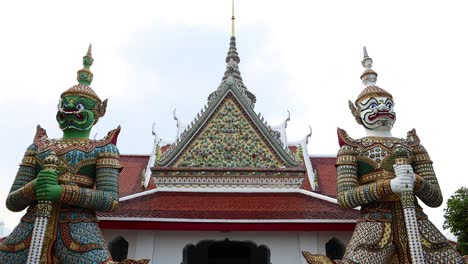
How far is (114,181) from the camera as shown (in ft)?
16.6

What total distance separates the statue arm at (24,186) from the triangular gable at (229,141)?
9.61 feet

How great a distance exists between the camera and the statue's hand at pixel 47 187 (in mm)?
4336

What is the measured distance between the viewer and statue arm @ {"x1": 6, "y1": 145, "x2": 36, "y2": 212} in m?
4.61

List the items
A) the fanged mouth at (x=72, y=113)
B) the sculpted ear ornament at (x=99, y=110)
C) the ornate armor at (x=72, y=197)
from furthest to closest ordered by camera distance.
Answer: the sculpted ear ornament at (x=99, y=110) → the fanged mouth at (x=72, y=113) → the ornate armor at (x=72, y=197)

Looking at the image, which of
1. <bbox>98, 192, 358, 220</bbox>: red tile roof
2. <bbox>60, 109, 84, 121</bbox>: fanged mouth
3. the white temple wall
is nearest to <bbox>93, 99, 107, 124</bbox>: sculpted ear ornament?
<bbox>60, 109, 84, 121</bbox>: fanged mouth

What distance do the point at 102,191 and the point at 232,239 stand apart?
2691 millimetres

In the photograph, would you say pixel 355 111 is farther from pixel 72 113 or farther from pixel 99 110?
pixel 72 113

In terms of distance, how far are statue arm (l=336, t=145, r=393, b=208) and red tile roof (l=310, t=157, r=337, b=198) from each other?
404 centimetres

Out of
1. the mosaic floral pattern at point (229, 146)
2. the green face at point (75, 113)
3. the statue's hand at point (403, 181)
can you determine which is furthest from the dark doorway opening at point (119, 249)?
the statue's hand at point (403, 181)

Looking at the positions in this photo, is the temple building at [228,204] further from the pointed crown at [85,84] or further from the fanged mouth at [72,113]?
the pointed crown at [85,84]

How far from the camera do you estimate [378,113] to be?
17.7 feet

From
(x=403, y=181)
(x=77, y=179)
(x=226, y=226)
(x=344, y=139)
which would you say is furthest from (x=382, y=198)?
(x=77, y=179)

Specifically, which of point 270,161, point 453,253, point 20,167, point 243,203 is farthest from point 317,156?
point 20,167

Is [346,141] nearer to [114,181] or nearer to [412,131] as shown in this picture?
[412,131]
